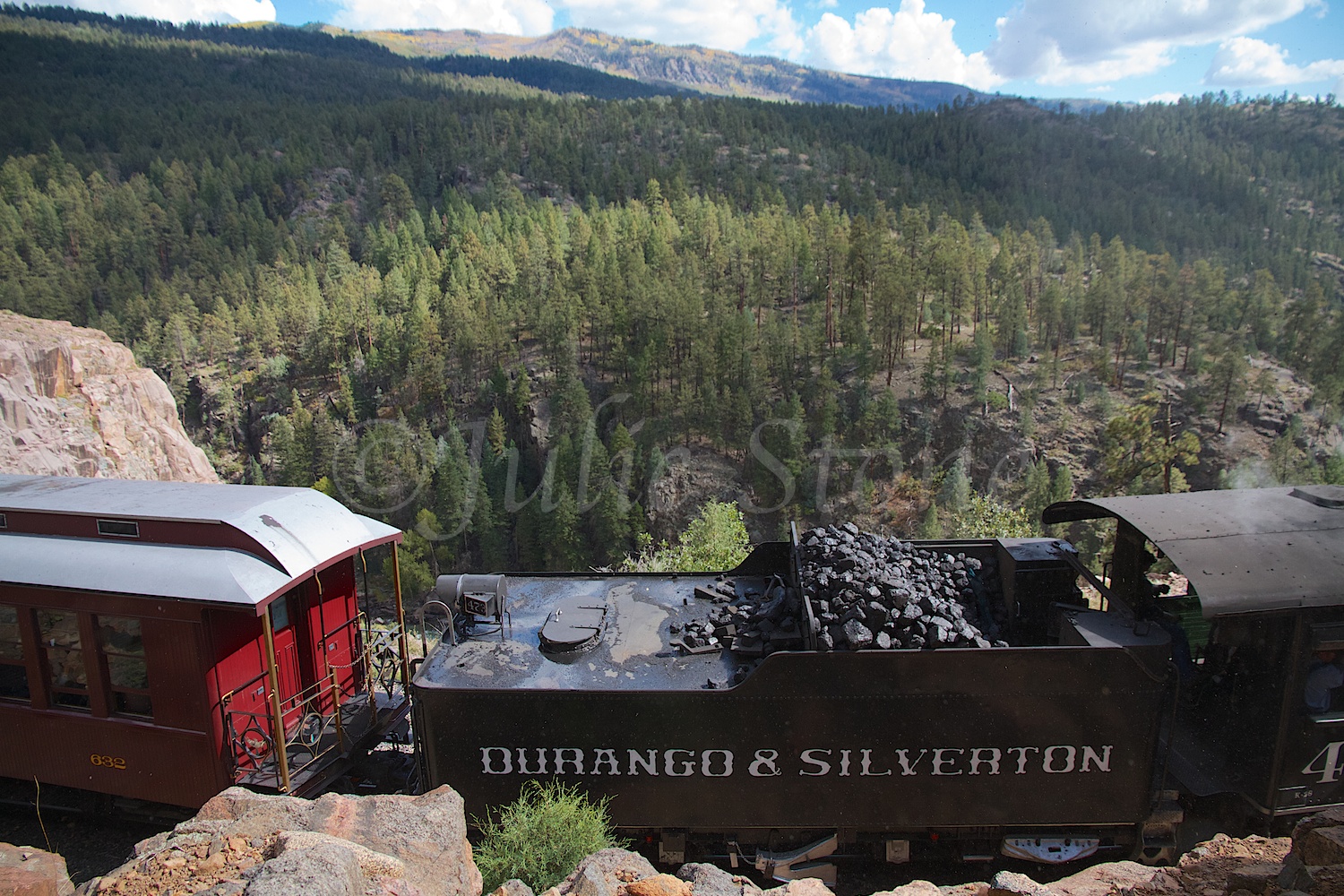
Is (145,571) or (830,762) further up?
(145,571)

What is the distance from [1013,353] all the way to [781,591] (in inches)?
2444

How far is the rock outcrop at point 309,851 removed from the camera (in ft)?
13.4

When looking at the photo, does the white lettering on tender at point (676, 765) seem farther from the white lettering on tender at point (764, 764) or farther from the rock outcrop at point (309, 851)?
the rock outcrop at point (309, 851)

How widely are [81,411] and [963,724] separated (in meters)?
31.4

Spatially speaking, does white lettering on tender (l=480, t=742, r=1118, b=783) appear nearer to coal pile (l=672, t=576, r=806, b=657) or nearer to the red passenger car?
coal pile (l=672, t=576, r=806, b=657)

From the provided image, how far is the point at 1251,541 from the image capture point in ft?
22.7

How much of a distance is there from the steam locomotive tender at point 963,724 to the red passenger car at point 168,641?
5.81 feet

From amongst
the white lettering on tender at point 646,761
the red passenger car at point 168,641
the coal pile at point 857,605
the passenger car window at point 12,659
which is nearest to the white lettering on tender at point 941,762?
the coal pile at point 857,605

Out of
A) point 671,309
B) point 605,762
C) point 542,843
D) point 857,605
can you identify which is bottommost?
point 671,309

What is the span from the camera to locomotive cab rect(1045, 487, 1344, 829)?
6.44 metres

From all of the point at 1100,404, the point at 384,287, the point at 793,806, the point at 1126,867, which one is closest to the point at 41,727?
the point at 793,806

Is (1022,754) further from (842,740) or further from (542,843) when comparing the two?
(542,843)

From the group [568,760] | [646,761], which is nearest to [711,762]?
[646,761]

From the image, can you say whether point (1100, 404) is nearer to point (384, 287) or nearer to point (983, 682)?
point (983, 682)
